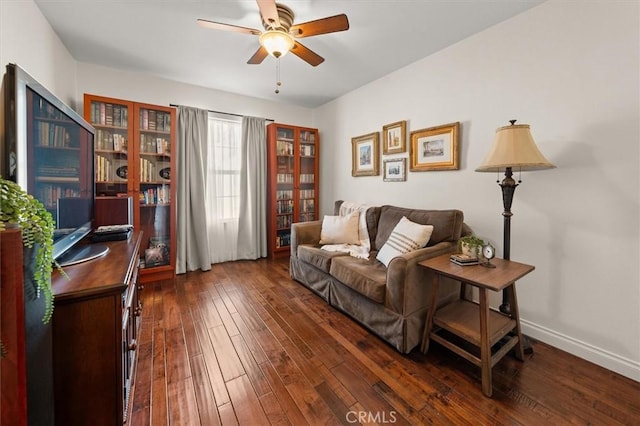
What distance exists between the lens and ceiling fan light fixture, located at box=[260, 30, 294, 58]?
5.86 ft

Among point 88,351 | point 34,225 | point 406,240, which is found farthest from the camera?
point 406,240

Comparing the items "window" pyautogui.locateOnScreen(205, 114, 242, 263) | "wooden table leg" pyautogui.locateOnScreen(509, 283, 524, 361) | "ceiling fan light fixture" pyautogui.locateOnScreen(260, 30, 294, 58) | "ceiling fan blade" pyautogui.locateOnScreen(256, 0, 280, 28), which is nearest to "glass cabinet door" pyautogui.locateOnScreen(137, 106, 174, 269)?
"window" pyautogui.locateOnScreen(205, 114, 242, 263)

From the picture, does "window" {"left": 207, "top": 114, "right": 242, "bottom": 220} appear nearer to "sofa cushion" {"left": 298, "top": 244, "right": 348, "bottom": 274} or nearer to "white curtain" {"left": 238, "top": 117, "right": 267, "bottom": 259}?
"white curtain" {"left": 238, "top": 117, "right": 267, "bottom": 259}

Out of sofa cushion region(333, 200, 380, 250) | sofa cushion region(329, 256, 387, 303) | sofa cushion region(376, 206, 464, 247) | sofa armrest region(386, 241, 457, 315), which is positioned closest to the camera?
sofa armrest region(386, 241, 457, 315)

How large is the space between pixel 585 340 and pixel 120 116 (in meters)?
4.54

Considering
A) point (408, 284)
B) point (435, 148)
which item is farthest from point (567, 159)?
point (408, 284)

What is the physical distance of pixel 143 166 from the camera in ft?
9.62

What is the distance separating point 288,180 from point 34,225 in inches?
132

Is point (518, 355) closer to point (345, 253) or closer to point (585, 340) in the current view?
point (585, 340)

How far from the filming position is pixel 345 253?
8.33ft

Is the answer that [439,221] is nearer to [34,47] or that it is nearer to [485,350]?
[485,350]

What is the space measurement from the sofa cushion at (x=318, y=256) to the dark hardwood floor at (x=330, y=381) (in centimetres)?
46

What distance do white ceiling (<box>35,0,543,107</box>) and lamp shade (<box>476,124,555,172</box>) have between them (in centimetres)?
103

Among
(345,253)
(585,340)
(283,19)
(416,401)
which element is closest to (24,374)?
(416,401)
